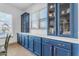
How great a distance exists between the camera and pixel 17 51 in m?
2.38

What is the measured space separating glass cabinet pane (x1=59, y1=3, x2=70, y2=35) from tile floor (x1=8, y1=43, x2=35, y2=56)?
791 millimetres

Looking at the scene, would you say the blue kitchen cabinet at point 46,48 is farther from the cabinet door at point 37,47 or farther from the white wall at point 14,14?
the white wall at point 14,14

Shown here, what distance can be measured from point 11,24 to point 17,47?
18.2 inches

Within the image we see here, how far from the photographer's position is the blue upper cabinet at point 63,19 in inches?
88.7

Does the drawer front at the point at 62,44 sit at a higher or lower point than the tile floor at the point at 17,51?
higher

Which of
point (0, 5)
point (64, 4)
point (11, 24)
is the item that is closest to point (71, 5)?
point (64, 4)

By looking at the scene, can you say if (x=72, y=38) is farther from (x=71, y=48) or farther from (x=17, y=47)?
(x=17, y=47)

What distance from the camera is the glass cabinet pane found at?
2.33 metres

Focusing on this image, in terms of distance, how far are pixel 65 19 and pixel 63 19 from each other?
0.06 m

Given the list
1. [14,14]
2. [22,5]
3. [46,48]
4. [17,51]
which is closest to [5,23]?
[14,14]

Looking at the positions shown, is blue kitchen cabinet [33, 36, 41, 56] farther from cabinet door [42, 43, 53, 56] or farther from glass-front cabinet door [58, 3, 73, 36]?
glass-front cabinet door [58, 3, 73, 36]

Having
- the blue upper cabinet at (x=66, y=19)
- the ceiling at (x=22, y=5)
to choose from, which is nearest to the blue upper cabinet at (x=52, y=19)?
the blue upper cabinet at (x=66, y=19)

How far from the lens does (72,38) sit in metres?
2.24

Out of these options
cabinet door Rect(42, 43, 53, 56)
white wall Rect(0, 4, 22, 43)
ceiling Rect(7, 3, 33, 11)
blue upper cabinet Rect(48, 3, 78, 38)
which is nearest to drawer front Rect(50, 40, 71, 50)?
cabinet door Rect(42, 43, 53, 56)
